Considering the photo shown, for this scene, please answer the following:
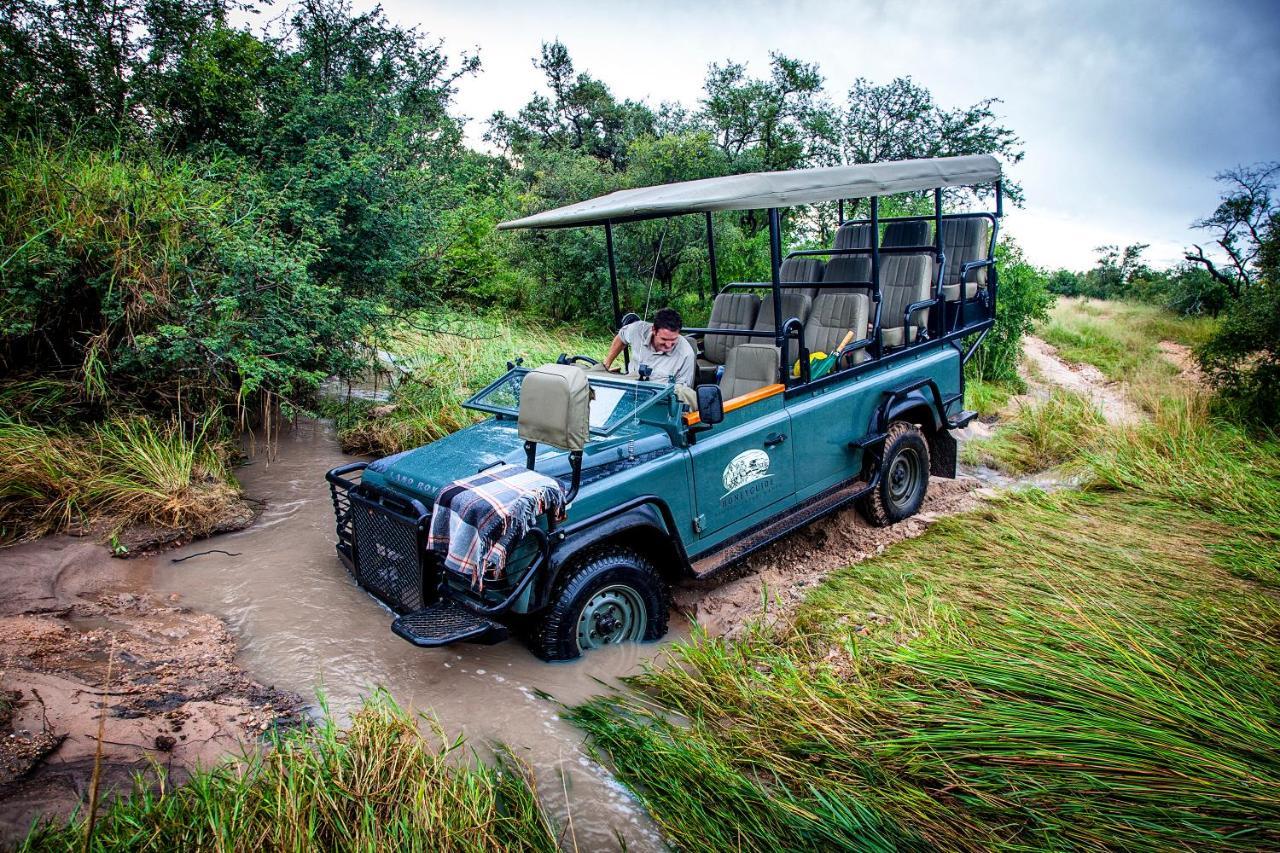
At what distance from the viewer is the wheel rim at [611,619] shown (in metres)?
4.12

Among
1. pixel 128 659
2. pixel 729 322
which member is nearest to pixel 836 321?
pixel 729 322

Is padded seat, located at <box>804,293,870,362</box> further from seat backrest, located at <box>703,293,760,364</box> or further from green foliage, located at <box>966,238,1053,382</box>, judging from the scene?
green foliage, located at <box>966,238,1053,382</box>

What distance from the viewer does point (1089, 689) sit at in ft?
10.5

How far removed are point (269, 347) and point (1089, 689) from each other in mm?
6548

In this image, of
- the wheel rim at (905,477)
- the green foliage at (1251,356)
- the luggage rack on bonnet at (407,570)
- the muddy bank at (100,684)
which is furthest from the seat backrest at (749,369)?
the green foliage at (1251,356)

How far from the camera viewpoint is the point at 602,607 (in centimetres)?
418

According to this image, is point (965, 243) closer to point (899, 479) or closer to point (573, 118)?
point (899, 479)

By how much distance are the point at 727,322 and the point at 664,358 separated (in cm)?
152

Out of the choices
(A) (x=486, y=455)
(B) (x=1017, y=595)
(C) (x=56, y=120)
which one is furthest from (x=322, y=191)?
(B) (x=1017, y=595)

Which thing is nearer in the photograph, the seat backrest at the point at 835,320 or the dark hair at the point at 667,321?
the dark hair at the point at 667,321

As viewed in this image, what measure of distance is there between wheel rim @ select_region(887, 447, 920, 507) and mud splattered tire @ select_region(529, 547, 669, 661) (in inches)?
107

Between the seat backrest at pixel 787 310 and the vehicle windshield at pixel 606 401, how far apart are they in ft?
6.20

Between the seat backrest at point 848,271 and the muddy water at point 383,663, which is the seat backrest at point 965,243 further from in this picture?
the muddy water at point 383,663

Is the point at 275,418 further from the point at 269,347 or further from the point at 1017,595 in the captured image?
the point at 1017,595
